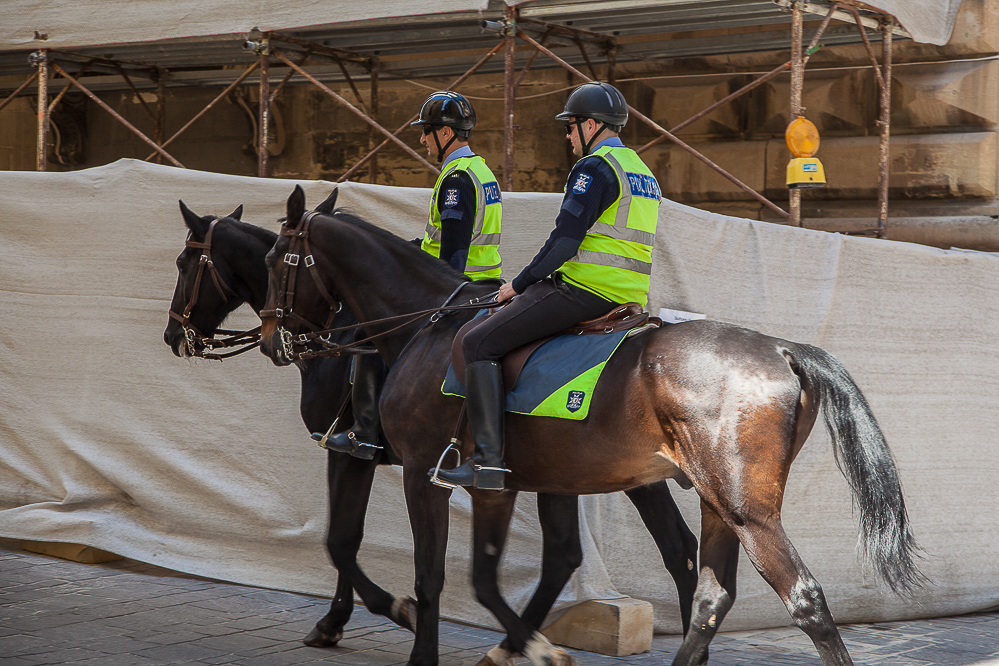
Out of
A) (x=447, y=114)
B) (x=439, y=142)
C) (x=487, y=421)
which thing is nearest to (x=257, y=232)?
(x=439, y=142)

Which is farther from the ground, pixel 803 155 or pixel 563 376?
pixel 803 155

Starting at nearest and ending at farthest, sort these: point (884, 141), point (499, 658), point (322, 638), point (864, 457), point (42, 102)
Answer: point (864, 457) → point (499, 658) → point (322, 638) → point (884, 141) → point (42, 102)

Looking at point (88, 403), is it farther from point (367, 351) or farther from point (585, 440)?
point (585, 440)

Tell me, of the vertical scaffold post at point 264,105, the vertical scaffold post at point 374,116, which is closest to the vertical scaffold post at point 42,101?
the vertical scaffold post at point 264,105

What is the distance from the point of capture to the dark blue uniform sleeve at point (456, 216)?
4.99 m

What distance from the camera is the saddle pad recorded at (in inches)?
165

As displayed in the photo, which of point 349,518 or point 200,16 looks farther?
point 200,16

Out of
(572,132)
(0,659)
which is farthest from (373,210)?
(0,659)

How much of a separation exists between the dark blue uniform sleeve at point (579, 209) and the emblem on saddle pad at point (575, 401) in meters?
0.46

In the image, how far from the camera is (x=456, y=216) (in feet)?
16.3

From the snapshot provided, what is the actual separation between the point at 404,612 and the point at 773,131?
5.84 m

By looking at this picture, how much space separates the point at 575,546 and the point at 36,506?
12.9 feet

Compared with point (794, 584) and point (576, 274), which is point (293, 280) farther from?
point (794, 584)

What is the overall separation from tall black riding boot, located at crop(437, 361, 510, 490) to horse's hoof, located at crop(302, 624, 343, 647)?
144cm
